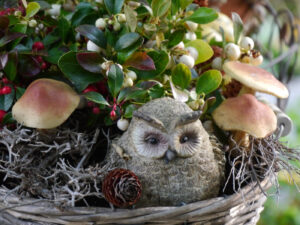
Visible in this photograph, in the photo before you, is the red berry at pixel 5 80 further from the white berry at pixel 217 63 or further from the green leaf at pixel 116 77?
the white berry at pixel 217 63

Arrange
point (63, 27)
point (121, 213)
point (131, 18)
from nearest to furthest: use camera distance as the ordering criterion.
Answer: point (121, 213), point (131, 18), point (63, 27)

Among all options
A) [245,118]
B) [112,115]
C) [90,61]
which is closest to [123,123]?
[112,115]

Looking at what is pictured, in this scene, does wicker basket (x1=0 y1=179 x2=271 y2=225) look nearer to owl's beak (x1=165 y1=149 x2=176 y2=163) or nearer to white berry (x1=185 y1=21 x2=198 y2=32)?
owl's beak (x1=165 y1=149 x2=176 y2=163)

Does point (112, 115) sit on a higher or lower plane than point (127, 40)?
lower

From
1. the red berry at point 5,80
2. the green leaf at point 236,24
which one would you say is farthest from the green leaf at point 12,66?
the green leaf at point 236,24

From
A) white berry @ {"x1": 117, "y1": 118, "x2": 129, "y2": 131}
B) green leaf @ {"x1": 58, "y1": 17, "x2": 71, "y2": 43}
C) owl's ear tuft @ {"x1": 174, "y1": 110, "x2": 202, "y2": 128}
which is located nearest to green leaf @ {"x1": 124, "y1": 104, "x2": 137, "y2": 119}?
white berry @ {"x1": 117, "y1": 118, "x2": 129, "y2": 131}

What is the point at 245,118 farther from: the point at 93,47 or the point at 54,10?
the point at 54,10
